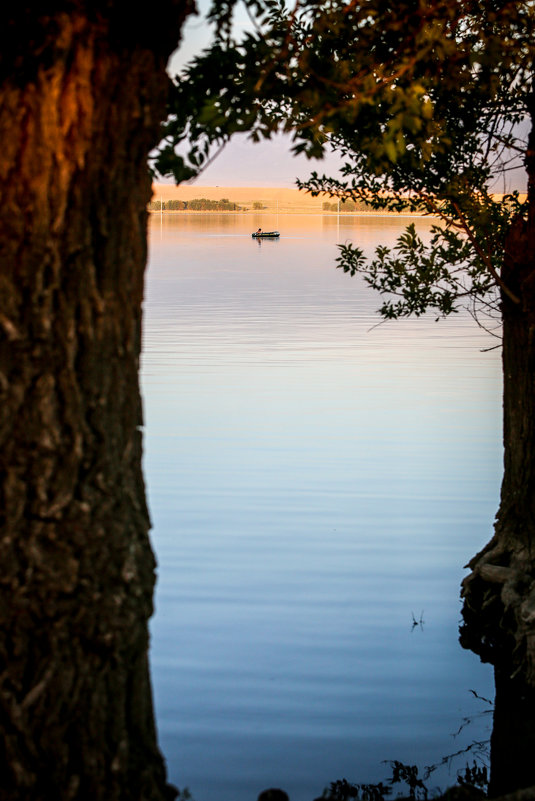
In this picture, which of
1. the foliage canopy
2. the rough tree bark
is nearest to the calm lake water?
the rough tree bark

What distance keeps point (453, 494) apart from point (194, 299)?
4138 cm

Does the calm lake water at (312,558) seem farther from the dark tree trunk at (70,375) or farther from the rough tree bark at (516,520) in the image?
the dark tree trunk at (70,375)

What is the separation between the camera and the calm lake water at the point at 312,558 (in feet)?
35.0

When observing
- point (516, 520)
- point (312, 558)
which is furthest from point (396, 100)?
point (312, 558)

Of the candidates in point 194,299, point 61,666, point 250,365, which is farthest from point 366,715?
point 194,299

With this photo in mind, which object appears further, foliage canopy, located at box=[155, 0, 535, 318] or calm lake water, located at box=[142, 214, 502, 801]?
calm lake water, located at box=[142, 214, 502, 801]

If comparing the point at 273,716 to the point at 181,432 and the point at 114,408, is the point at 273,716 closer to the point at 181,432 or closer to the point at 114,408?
the point at 114,408

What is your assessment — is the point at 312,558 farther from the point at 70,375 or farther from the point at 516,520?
the point at 70,375

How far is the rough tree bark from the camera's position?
11.4 m

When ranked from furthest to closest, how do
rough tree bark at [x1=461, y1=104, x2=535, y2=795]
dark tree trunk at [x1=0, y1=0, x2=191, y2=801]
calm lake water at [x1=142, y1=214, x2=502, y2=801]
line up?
rough tree bark at [x1=461, y1=104, x2=535, y2=795]
calm lake water at [x1=142, y1=214, x2=502, y2=801]
dark tree trunk at [x1=0, y1=0, x2=191, y2=801]

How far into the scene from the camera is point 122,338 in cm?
584

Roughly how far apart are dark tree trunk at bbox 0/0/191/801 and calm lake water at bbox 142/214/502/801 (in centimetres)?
404

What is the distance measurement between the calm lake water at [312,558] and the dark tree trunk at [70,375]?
404cm

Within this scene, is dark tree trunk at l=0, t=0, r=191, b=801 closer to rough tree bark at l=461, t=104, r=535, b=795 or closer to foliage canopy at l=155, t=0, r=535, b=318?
foliage canopy at l=155, t=0, r=535, b=318
